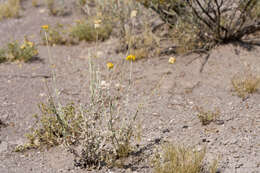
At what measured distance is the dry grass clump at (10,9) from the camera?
7.60 m

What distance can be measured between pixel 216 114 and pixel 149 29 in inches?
93.2

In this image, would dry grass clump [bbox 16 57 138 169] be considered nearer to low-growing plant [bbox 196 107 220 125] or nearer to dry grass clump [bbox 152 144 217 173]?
dry grass clump [bbox 152 144 217 173]

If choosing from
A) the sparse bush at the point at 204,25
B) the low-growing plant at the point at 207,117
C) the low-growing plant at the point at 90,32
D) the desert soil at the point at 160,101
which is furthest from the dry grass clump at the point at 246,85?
the low-growing plant at the point at 90,32

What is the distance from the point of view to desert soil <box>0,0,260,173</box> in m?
2.96

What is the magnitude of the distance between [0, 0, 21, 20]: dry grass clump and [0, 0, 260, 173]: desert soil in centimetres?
215

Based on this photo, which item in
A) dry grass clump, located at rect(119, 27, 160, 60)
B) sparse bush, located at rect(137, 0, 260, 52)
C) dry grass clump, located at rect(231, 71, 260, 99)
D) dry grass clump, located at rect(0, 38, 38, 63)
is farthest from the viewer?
dry grass clump, located at rect(0, 38, 38, 63)

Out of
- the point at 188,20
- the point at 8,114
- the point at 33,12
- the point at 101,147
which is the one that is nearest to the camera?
the point at 101,147

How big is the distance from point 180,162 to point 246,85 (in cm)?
169

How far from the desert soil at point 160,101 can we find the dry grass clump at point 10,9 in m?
2.15

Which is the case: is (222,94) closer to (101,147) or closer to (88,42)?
(101,147)

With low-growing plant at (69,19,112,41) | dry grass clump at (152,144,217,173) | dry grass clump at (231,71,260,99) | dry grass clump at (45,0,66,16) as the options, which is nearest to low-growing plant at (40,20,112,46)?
low-growing plant at (69,19,112,41)

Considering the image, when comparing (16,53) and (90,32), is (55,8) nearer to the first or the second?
(90,32)

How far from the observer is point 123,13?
5441mm

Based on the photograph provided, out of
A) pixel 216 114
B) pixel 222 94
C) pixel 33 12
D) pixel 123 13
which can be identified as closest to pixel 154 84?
pixel 222 94
